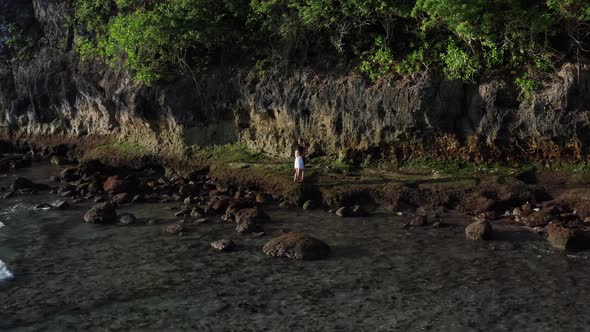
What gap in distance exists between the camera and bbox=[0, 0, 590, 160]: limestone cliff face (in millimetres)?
19750

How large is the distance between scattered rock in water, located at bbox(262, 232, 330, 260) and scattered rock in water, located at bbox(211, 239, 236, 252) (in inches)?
37.7

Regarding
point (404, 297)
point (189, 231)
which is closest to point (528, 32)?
point (404, 297)

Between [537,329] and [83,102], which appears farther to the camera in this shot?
[83,102]

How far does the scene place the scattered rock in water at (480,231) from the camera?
52.4 feet

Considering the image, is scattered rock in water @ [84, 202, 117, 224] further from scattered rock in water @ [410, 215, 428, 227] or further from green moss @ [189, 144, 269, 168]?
scattered rock in water @ [410, 215, 428, 227]

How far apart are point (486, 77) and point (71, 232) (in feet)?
48.6

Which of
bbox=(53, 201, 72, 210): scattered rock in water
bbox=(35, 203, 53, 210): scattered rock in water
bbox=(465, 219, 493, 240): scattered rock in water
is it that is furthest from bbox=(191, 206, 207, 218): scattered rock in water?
bbox=(465, 219, 493, 240): scattered rock in water

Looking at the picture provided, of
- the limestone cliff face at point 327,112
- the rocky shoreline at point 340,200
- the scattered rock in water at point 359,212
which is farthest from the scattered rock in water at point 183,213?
the limestone cliff face at point 327,112

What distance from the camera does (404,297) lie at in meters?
12.3

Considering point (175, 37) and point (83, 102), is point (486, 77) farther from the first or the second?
point (83, 102)

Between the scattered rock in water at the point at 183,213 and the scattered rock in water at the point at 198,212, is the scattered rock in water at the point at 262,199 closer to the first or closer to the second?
the scattered rock in water at the point at 198,212

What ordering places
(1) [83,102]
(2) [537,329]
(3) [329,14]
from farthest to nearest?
(1) [83,102]
(3) [329,14]
(2) [537,329]

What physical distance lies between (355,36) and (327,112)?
334 centimetres

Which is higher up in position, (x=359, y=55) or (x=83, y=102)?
(x=359, y=55)
